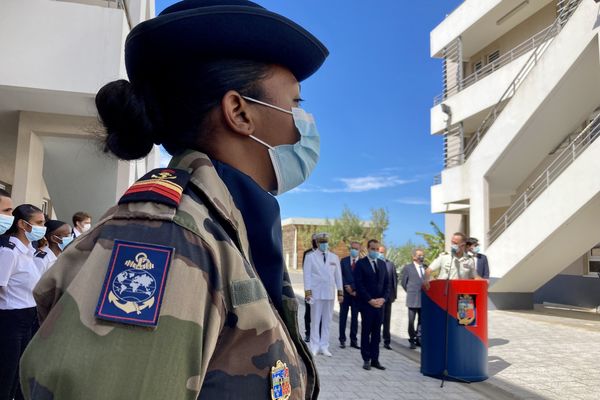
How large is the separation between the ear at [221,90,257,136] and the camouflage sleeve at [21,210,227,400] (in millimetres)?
390

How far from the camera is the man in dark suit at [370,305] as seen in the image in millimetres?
6402

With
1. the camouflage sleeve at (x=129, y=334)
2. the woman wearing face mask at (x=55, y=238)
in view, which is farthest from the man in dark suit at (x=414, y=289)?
the camouflage sleeve at (x=129, y=334)

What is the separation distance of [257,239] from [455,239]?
6.71m

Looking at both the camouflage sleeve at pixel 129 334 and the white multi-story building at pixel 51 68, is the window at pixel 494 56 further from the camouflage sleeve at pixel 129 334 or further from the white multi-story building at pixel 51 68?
the camouflage sleeve at pixel 129 334

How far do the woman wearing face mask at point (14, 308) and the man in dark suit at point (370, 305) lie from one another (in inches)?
157

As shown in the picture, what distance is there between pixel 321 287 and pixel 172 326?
7.05 meters

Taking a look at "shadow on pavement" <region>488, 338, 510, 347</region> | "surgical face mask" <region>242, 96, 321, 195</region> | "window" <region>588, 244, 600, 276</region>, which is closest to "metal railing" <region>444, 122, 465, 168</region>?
"window" <region>588, 244, 600, 276</region>

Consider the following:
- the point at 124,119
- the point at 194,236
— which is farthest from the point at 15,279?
the point at 194,236

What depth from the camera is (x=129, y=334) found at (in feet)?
2.23

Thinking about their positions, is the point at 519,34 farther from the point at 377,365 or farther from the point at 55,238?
the point at 55,238

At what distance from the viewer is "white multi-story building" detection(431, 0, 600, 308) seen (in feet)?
35.9

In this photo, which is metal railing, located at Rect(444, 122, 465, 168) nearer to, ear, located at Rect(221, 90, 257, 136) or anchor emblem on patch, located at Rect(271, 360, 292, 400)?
ear, located at Rect(221, 90, 257, 136)

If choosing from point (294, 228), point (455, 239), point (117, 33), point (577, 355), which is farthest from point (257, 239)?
point (294, 228)

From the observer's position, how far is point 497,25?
54.6ft
